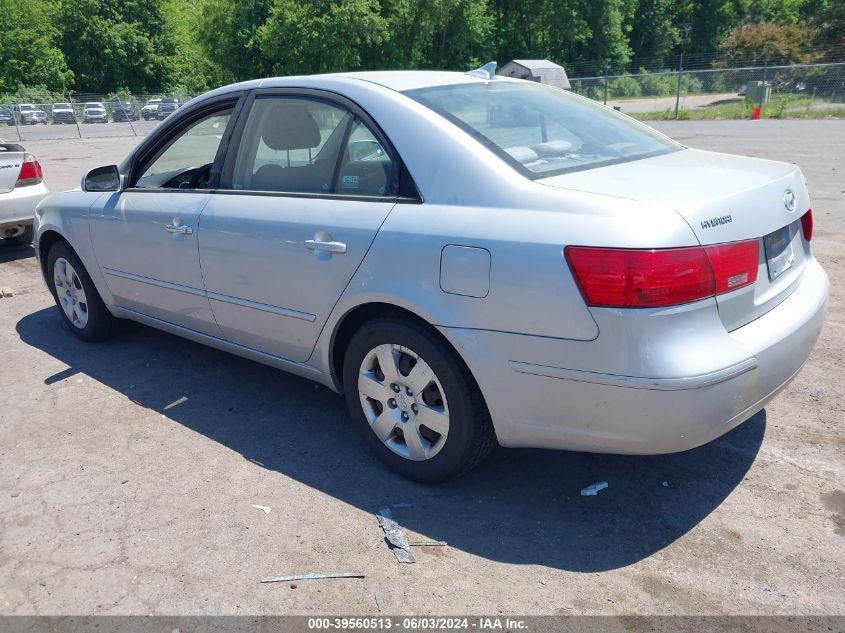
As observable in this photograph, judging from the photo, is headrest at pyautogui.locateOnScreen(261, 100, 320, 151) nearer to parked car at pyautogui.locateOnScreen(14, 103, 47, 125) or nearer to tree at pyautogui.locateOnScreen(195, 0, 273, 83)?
parked car at pyautogui.locateOnScreen(14, 103, 47, 125)

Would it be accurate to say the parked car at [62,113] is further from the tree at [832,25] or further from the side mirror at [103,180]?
the tree at [832,25]

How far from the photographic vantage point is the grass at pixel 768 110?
26.0 meters

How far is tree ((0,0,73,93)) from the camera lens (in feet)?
170

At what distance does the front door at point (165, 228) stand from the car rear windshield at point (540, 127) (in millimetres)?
1429

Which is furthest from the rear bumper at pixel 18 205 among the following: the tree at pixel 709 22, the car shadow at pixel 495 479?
the tree at pixel 709 22

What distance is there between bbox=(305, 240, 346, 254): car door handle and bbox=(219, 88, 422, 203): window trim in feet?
0.75

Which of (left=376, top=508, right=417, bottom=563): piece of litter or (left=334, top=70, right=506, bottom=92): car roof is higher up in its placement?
(left=334, top=70, right=506, bottom=92): car roof

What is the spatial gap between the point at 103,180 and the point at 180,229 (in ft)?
3.27

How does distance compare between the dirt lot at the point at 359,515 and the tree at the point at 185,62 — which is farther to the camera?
the tree at the point at 185,62

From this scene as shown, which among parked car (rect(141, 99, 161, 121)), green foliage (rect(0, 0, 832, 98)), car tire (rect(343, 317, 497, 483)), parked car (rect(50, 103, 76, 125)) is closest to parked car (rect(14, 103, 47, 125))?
parked car (rect(50, 103, 76, 125))

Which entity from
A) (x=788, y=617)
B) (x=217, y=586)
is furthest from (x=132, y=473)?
(x=788, y=617)

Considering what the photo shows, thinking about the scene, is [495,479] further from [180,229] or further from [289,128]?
[180,229]

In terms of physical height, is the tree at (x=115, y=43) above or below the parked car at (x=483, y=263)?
above

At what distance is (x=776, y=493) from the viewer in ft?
9.99
